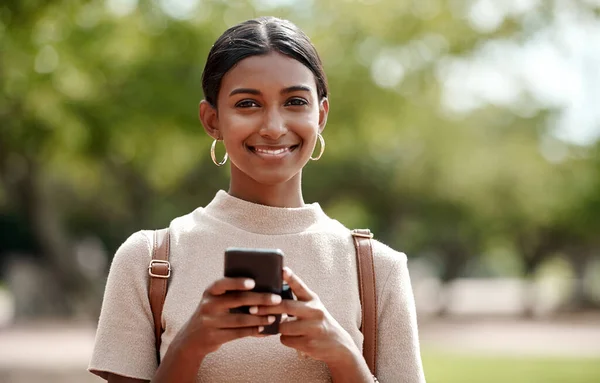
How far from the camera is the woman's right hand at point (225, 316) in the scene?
197cm

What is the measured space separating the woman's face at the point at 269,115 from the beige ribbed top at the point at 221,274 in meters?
0.14

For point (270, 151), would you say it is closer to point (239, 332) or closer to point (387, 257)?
point (387, 257)

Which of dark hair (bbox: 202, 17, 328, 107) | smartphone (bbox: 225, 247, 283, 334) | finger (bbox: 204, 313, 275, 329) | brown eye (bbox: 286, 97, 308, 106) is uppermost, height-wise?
dark hair (bbox: 202, 17, 328, 107)

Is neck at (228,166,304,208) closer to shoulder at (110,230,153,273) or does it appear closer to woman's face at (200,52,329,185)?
woman's face at (200,52,329,185)

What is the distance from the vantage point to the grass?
1246 centimetres

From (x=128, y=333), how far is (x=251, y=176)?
535 mm

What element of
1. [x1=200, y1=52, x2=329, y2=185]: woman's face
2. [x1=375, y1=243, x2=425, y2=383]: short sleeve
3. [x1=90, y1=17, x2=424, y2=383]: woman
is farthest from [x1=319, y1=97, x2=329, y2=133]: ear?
[x1=375, y1=243, x2=425, y2=383]: short sleeve

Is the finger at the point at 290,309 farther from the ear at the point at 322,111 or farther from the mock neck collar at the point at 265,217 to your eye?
the ear at the point at 322,111

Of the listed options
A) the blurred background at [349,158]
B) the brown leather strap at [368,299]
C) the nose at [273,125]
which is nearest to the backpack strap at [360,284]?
the brown leather strap at [368,299]

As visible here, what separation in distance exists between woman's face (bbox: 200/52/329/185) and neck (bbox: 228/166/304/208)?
7 cm

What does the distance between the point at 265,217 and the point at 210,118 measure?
33 cm

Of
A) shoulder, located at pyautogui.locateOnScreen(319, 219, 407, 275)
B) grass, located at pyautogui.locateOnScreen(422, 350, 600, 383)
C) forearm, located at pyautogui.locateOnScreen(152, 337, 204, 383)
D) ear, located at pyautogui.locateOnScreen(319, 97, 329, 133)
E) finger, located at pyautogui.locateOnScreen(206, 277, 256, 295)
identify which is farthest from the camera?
grass, located at pyautogui.locateOnScreen(422, 350, 600, 383)

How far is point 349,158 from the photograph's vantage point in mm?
26891

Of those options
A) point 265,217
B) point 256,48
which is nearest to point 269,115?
point 256,48
